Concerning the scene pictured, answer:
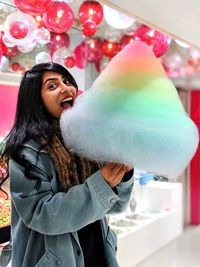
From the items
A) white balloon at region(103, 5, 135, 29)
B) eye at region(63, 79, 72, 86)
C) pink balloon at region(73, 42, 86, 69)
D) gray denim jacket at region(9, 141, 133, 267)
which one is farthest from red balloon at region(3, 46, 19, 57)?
gray denim jacket at region(9, 141, 133, 267)

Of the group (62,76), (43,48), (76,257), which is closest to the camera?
(76,257)

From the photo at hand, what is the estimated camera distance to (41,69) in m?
1.03

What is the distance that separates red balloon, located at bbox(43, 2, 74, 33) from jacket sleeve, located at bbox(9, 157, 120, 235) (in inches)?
43.8

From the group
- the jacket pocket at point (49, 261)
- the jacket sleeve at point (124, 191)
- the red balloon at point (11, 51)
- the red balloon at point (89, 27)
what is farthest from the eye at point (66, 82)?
the red balloon at point (89, 27)

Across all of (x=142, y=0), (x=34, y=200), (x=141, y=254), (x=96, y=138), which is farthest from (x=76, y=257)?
(x=141, y=254)

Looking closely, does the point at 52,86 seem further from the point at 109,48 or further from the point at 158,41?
the point at 109,48

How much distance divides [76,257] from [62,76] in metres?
0.53

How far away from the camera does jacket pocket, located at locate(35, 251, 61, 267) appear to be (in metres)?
0.92

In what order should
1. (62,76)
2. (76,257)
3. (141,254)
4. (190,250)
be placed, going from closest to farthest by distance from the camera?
1. (76,257)
2. (62,76)
3. (141,254)
4. (190,250)

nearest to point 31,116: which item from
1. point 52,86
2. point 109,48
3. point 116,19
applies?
point 52,86

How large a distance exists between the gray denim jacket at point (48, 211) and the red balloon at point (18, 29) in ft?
3.10

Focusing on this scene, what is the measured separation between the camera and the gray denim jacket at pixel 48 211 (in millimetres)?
860

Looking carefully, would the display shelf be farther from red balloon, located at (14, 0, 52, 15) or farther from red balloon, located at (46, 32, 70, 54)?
red balloon, located at (14, 0, 52, 15)

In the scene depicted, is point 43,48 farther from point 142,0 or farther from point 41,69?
point 41,69
